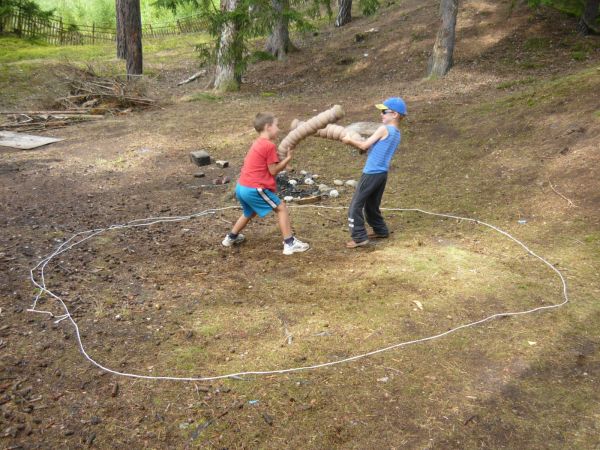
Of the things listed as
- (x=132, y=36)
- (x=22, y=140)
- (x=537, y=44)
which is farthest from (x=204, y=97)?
(x=537, y=44)

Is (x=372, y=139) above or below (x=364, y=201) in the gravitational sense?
above

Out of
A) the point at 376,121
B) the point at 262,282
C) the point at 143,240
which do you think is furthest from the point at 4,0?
the point at 262,282

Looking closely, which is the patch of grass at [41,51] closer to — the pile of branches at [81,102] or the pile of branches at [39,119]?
the pile of branches at [81,102]

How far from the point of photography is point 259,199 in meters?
5.64

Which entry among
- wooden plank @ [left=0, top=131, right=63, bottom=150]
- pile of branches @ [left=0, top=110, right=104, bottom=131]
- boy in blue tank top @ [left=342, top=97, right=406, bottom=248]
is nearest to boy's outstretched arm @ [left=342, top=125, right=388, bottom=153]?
boy in blue tank top @ [left=342, top=97, right=406, bottom=248]

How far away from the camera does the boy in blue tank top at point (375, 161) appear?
5551mm

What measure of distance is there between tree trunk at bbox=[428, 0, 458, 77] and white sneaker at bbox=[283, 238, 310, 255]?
317 inches

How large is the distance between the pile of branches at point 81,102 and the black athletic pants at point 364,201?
867 centimetres

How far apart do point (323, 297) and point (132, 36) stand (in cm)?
1516

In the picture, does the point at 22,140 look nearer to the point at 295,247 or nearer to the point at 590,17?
the point at 295,247

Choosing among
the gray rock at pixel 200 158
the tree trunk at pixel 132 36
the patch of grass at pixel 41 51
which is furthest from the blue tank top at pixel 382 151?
the patch of grass at pixel 41 51

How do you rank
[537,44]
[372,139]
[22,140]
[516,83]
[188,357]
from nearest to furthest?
[188,357]
[372,139]
[22,140]
[516,83]
[537,44]

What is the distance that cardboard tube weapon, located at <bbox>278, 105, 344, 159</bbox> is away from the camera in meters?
5.90

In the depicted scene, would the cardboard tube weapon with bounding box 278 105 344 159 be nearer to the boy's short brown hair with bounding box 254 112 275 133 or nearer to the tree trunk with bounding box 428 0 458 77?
the boy's short brown hair with bounding box 254 112 275 133
